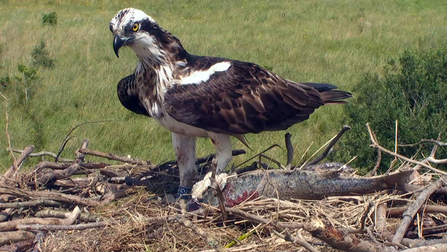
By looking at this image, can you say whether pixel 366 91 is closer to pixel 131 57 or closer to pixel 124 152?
pixel 124 152

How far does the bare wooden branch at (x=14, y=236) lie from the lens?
4035 mm

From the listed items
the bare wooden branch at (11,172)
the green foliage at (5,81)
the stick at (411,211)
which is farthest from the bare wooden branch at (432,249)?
the green foliage at (5,81)

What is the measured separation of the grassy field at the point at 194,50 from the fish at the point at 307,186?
321 centimetres

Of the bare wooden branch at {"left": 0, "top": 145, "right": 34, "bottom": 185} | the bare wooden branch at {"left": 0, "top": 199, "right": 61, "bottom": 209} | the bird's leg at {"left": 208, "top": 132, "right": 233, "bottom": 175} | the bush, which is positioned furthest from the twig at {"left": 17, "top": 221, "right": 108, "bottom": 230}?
the bush

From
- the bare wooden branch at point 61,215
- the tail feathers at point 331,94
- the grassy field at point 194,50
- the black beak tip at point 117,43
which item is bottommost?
the grassy field at point 194,50

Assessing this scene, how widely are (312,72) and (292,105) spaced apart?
7.52 m

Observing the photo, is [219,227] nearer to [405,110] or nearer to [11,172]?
[11,172]

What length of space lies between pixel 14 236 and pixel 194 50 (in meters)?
10.3

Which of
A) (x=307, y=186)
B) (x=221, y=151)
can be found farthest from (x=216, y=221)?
(x=221, y=151)

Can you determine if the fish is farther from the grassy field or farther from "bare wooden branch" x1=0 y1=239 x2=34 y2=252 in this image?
the grassy field

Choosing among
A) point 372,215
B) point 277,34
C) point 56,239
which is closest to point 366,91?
point 372,215

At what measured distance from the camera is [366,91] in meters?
8.30

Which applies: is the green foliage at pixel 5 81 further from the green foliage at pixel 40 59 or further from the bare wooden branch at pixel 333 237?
the bare wooden branch at pixel 333 237

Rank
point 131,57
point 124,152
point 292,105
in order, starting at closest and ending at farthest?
point 292,105, point 124,152, point 131,57
